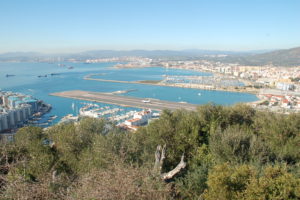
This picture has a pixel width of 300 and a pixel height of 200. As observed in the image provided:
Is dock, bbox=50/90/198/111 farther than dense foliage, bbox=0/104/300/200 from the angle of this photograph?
Yes

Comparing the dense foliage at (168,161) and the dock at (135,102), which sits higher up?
the dense foliage at (168,161)

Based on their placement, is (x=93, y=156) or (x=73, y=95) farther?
(x=73, y=95)

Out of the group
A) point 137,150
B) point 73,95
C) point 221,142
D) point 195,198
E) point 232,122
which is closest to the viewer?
point 195,198

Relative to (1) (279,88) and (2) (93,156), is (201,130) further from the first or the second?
(1) (279,88)

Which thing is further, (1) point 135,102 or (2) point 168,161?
(1) point 135,102

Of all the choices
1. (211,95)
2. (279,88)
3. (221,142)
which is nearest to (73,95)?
(211,95)

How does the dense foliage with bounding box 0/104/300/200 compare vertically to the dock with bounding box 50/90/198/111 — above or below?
above

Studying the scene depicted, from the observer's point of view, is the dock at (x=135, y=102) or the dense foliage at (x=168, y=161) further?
the dock at (x=135, y=102)

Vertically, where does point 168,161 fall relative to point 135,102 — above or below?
above
